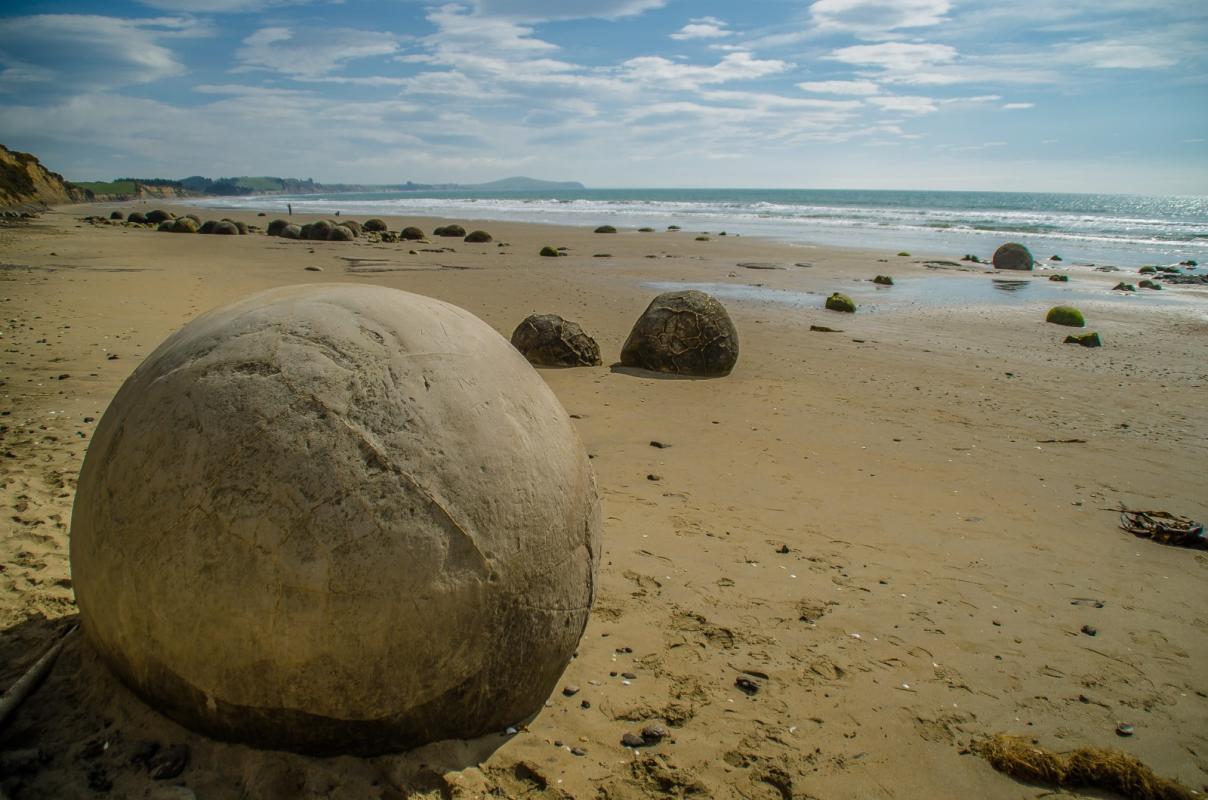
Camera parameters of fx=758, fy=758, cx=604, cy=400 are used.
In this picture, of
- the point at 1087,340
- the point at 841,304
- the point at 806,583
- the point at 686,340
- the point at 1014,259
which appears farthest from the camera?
the point at 1014,259

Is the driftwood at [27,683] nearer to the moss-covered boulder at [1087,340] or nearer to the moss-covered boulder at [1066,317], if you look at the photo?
the moss-covered boulder at [1087,340]

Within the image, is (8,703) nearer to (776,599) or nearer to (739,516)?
(776,599)

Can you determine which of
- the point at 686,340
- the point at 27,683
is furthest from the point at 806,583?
the point at 686,340

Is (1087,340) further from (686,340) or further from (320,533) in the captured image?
(320,533)

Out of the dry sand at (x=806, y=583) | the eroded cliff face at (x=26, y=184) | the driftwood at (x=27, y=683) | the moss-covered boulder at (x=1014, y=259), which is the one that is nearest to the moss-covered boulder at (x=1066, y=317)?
the dry sand at (x=806, y=583)

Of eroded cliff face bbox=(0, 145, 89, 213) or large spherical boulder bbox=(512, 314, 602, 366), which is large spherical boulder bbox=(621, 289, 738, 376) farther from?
eroded cliff face bbox=(0, 145, 89, 213)

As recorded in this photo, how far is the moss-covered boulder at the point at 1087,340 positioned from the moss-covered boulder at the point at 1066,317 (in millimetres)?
1692

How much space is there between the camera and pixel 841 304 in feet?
47.0

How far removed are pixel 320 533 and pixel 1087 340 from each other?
1274 centimetres

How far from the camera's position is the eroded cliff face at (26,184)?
39.5 metres

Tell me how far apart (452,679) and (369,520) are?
64 cm

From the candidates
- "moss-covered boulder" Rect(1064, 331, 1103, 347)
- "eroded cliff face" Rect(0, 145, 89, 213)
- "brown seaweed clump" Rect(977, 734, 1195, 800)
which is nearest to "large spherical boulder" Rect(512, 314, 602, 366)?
"brown seaweed clump" Rect(977, 734, 1195, 800)

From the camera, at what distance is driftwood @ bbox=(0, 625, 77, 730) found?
260cm

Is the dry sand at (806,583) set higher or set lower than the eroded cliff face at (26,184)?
lower
